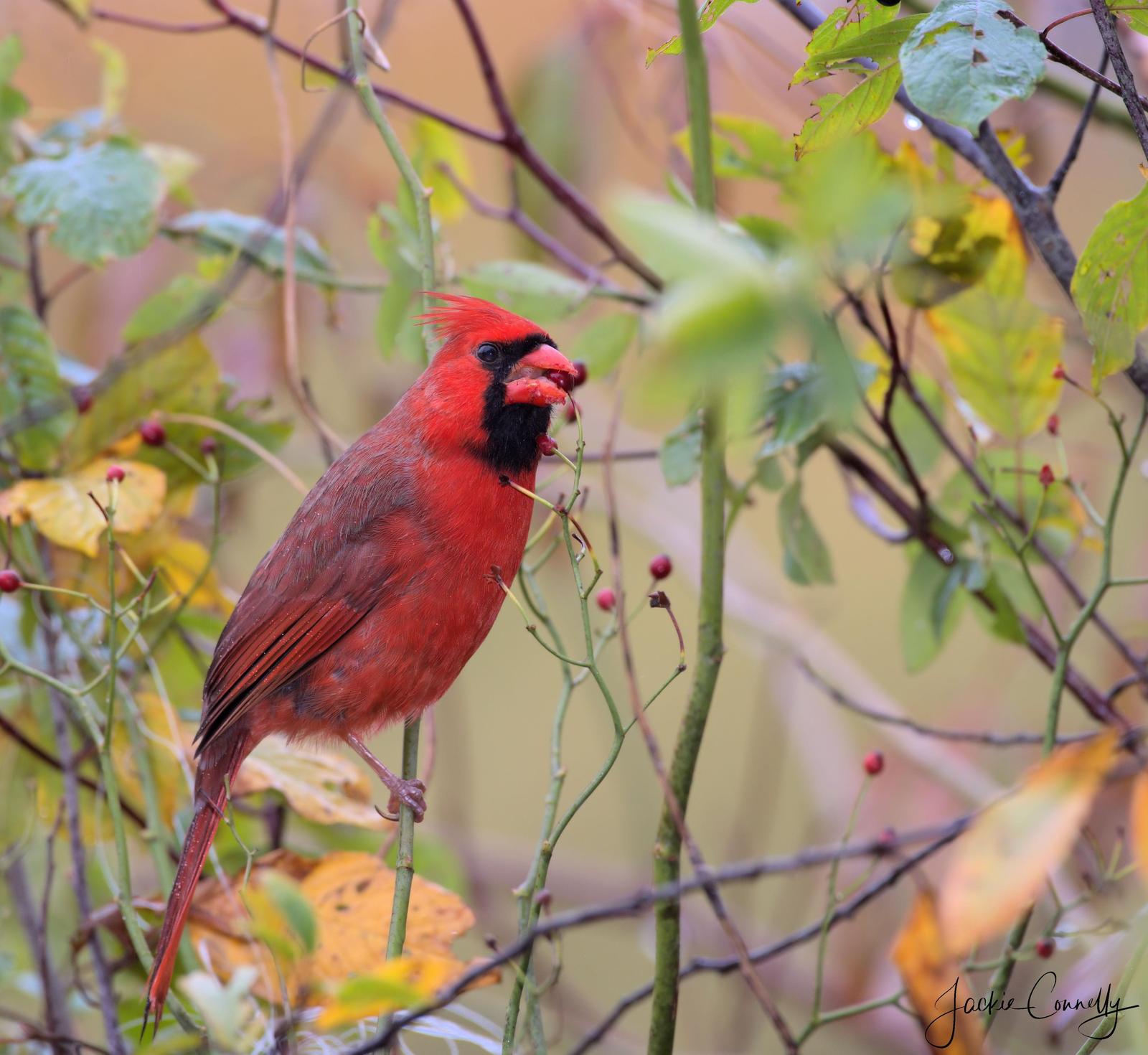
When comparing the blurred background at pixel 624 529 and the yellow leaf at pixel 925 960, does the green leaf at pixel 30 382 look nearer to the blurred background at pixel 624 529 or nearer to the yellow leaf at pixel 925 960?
the blurred background at pixel 624 529

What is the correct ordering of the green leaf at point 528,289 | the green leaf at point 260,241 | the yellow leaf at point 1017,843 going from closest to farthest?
the yellow leaf at point 1017,843
the green leaf at point 528,289
the green leaf at point 260,241

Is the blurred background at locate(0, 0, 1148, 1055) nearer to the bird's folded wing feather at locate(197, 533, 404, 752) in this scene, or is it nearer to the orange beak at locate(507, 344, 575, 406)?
the orange beak at locate(507, 344, 575, 406)

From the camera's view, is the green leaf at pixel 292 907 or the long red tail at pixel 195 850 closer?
the green leaf at pixel 292 907

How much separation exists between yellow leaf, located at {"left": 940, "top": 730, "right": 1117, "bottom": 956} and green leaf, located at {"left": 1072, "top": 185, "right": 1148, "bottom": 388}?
0.59m

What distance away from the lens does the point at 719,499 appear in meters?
1.10

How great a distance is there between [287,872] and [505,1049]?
68cm


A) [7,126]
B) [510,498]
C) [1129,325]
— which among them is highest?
[7,126]

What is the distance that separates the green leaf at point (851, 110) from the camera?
1.24 metres

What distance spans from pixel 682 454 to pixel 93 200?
37.3 inches

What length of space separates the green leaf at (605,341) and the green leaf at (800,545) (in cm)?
34

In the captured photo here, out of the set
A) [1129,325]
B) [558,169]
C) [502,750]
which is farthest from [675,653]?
[1129,325]

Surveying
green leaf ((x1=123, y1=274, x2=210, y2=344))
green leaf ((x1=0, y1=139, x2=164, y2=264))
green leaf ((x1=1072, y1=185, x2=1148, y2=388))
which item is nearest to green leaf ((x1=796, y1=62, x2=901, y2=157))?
green leaf ((x1=1072, y1=185, x2=1148, y2=388))

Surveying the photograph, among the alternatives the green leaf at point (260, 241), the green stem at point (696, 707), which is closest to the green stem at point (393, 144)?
the green stem at point (696, 707)

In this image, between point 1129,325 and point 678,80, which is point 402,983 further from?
point 678,80
